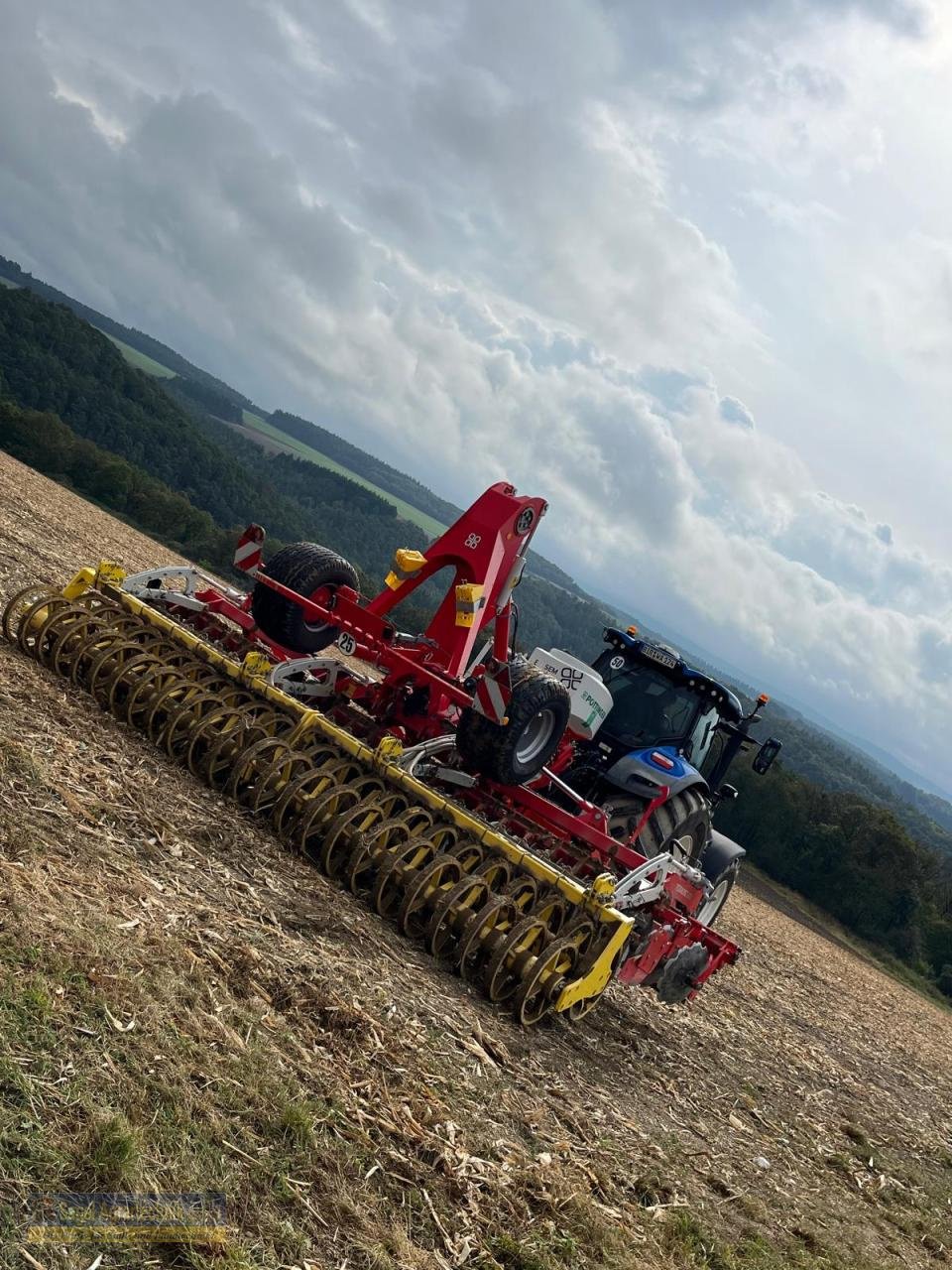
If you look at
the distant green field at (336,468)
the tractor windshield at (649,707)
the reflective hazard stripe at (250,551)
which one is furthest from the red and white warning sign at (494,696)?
the distant green field at (336,468)

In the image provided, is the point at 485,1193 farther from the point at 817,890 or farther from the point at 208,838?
the point at 817,890

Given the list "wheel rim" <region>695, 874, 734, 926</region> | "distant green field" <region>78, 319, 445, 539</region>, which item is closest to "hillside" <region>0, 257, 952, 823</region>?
"distant green field" <region>78, 319, 445, 539</region>

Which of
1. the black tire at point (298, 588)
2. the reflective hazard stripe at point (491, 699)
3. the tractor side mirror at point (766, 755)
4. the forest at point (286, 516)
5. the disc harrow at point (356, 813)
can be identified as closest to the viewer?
the disc harrow at point (356, 813)

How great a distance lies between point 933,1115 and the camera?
11250 millimetres

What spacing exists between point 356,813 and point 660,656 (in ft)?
15.9

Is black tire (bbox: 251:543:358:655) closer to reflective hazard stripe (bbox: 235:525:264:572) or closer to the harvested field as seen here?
reflective hazard stripe (bbox: 235:525:264:572)

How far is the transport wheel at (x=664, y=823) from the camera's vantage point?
29.3 ft

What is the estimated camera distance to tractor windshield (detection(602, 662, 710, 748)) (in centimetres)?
1032

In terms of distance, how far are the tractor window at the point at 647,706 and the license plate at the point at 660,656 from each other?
20 centimetres

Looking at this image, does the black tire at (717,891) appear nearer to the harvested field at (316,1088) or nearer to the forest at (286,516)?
the harvested field at (316,1088)

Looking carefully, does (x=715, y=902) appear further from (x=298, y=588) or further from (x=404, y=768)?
(x=298, y=588)

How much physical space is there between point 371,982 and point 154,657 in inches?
135

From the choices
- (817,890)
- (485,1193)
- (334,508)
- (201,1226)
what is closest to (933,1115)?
(485,1193)

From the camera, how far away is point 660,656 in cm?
1046
